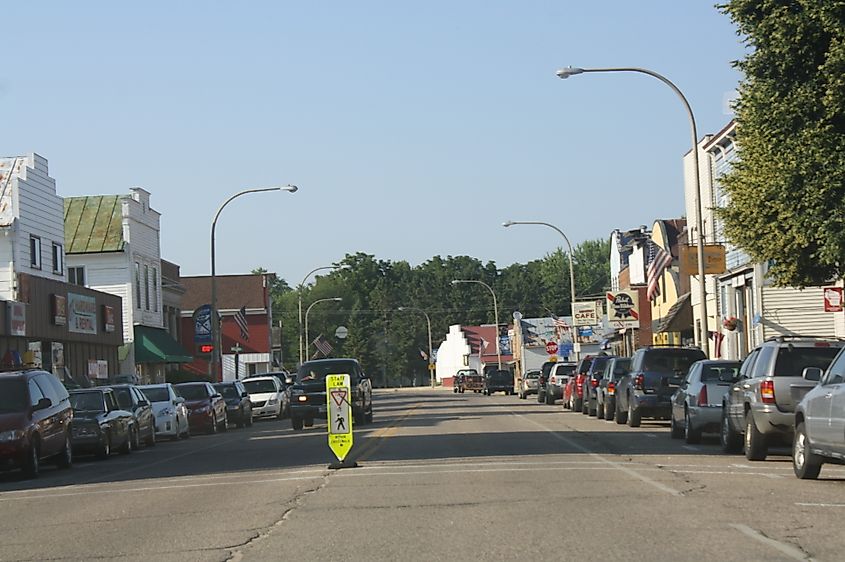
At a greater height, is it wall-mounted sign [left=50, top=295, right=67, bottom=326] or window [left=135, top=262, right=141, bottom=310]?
window [left=135, top=262, right=141, bottom=310]

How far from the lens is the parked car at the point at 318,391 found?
115ft

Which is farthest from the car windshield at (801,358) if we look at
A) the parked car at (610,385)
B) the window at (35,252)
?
the window at (35,252)

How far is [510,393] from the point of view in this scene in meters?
84.2

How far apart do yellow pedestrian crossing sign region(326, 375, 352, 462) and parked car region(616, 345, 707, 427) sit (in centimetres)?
1202

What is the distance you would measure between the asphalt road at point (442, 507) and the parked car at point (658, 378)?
581 centimetres

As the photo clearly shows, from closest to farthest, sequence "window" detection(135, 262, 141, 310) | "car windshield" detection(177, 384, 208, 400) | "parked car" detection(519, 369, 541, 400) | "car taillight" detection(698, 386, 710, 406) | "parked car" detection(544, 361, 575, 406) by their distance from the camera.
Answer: "car taillight" detection(698, 386, 710, 406)
"car windshield" detection(177, 384, 208, 400)
"parked car" detection(544, 361, 575, 406)
"window" detection(135, 262, 141, 310)
"parked car" detection(519, 369, 541, 400)

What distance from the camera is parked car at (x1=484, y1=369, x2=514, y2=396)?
80750 millimetres

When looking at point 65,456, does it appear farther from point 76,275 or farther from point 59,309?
point 76,275

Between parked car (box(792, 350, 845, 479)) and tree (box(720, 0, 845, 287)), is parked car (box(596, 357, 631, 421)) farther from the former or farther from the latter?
parked car (box(792, 350, 845, 479))

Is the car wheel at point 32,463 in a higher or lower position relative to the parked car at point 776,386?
lower

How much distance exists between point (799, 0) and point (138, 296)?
144ft

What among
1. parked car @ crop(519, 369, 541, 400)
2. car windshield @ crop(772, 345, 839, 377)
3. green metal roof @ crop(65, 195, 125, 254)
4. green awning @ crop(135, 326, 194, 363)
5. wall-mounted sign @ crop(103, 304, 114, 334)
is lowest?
parked car @ crop(519, 369, 541, 400)

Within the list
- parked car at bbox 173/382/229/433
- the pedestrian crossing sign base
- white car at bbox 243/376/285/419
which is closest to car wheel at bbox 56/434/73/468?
the pedestrian crossing sign base

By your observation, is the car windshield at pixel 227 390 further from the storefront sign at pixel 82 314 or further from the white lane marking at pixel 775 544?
the white lane marking at pixel 775 544
